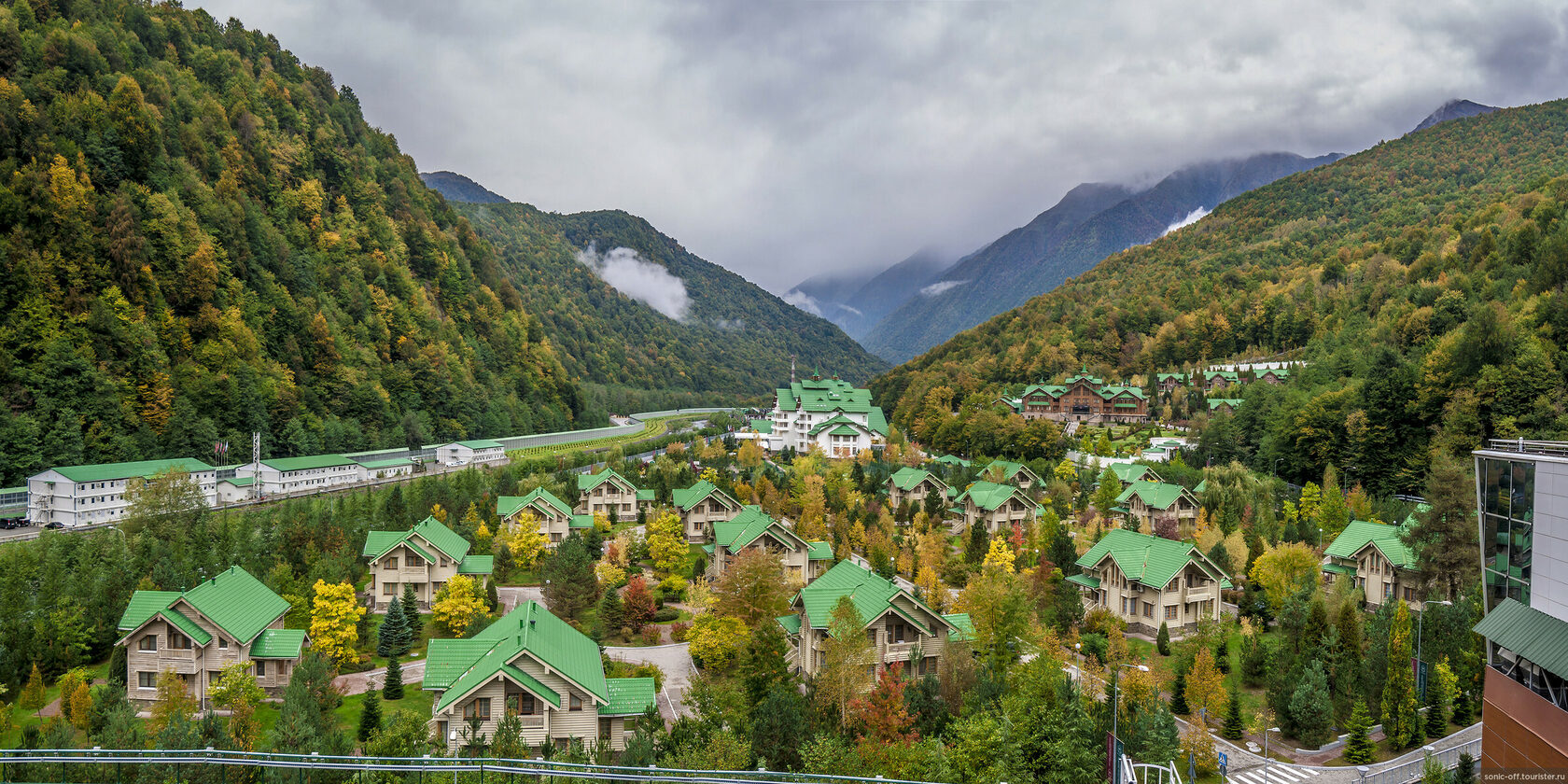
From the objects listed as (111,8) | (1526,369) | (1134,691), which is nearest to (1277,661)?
(1134,691)

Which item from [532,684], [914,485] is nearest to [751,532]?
[532,684]

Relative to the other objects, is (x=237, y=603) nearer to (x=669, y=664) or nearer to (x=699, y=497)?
(x=669, y=664)

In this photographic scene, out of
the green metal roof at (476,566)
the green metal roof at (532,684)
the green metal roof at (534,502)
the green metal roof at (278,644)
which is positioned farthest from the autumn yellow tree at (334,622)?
the green metal roof at (534,502)

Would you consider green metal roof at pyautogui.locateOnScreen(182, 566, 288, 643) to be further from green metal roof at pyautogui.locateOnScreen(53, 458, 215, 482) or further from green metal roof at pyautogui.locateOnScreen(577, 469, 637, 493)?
green metal roof at pyautogui.locateOnScreen(53, 458, 215, 482)

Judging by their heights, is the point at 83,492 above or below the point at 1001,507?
above

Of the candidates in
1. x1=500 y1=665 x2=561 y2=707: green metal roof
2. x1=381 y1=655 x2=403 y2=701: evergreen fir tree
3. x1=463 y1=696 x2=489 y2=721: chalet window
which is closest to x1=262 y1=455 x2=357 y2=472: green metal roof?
x1=381 y1=655 x2=403 y2=701: evergreen fir tree

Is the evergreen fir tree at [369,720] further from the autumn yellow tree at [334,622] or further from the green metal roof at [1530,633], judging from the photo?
the green metal roof at [1530,633]
